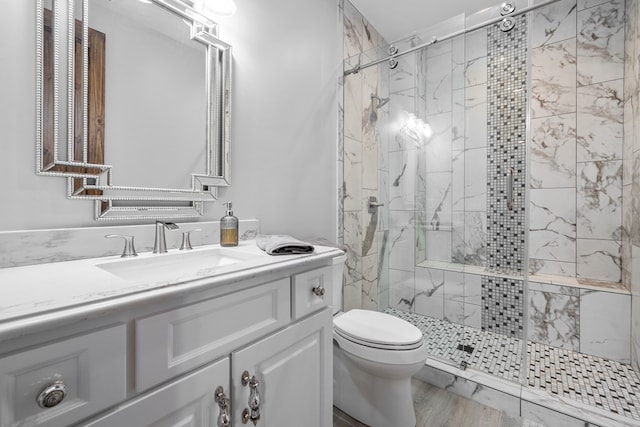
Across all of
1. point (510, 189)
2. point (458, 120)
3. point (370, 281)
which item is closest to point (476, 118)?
point (458, 120)

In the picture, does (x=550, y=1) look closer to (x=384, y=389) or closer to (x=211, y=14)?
(x=211, y=14)

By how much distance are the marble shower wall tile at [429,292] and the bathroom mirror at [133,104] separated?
5.33ft

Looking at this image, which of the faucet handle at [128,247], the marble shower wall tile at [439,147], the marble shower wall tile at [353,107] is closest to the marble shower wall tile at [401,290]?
the marble shower wall tile at [439,147]

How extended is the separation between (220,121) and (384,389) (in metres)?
1.50

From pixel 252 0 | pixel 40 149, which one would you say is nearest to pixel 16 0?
pixel 40 149

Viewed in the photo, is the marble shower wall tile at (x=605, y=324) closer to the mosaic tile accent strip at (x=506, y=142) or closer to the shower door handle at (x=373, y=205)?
the mosaic tile accent strip at (x=506, y=142)

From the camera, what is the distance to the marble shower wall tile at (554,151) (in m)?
2.45

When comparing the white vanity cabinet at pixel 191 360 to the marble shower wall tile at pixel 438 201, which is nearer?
the white vanity cabinet at pixel 191 360

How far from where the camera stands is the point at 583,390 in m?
1.67

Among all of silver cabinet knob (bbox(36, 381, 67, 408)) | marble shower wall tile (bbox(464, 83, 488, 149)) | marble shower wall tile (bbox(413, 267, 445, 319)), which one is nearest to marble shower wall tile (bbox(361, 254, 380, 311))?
marble shower wall tile (bbox(413, 267, 445, 319))

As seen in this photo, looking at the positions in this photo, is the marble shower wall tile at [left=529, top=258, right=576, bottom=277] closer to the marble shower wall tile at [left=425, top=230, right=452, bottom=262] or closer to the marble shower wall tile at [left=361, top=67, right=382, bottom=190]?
the marble shower wall tile at [left=425, top=230, right=452, bottom=262]

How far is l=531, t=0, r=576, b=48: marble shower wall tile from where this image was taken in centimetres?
244

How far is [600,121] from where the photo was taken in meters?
2.32

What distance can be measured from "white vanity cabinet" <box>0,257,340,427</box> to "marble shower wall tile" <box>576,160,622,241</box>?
8.05 feet
